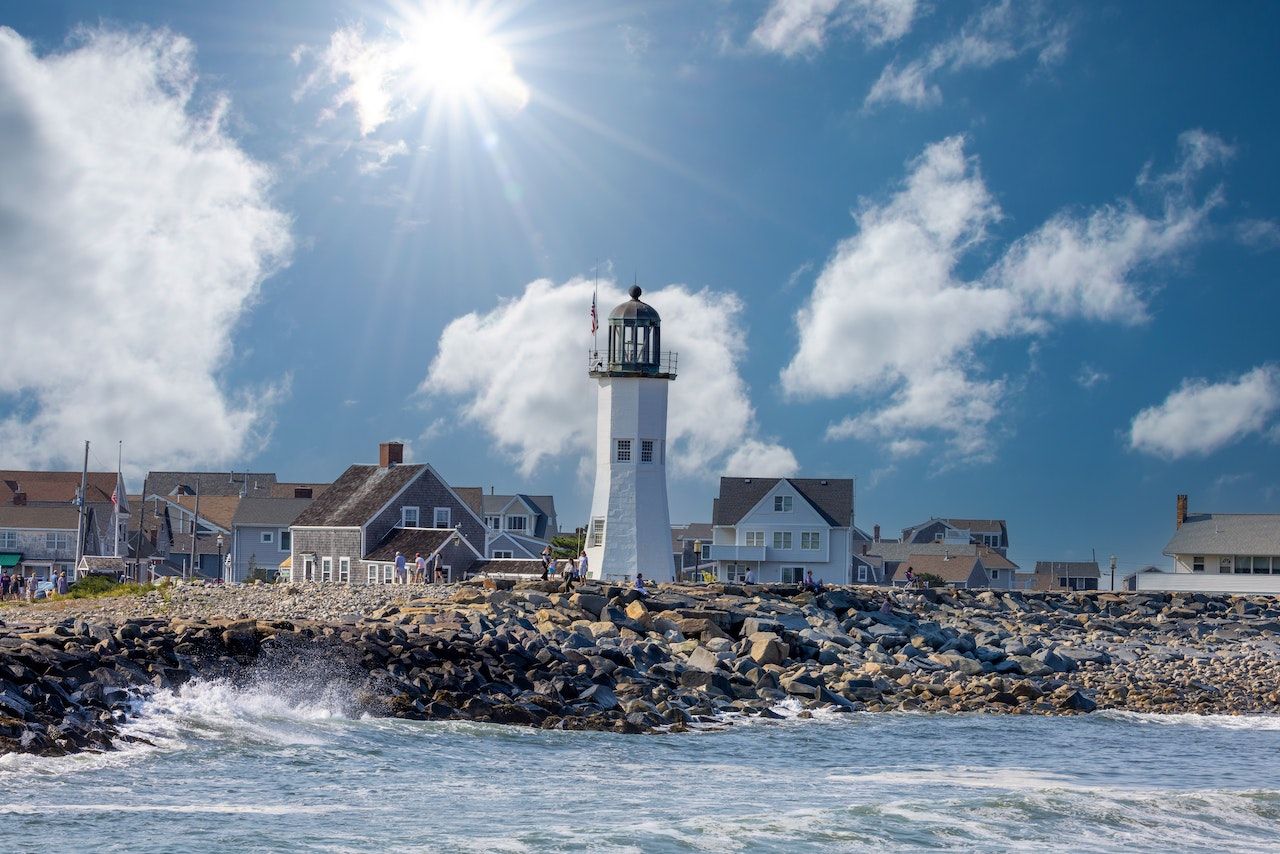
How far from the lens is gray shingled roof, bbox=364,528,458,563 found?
160ft

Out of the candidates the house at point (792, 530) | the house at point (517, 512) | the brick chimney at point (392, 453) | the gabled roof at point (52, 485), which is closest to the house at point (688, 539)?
the house at point (517, 512)

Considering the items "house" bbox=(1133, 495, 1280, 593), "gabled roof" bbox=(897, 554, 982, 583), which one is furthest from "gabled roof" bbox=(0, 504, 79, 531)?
"house" bbox=(1133, 495, 1280, 593)

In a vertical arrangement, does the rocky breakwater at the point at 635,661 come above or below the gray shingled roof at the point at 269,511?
below

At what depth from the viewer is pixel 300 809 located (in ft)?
53.5

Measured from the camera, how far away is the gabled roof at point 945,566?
256 feet

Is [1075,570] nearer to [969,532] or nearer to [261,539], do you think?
[969,532]

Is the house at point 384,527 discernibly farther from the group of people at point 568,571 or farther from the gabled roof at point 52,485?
the gabled roof at point 52,485

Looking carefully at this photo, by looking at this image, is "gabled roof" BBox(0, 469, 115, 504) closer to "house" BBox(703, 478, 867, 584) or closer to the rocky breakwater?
"house" BBox(703, 478, 867, 584)

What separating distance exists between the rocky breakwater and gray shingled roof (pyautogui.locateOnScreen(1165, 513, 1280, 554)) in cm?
1814

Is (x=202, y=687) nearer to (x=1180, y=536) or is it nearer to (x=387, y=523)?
(x=387, y=523)

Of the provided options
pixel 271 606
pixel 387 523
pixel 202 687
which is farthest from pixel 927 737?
pixel 387 523

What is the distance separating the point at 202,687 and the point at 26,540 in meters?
56.9

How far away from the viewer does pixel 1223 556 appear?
60.8 metres

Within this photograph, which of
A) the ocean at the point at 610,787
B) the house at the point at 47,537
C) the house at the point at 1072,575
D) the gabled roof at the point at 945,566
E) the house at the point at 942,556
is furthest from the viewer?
the house at the point at 1072,575
